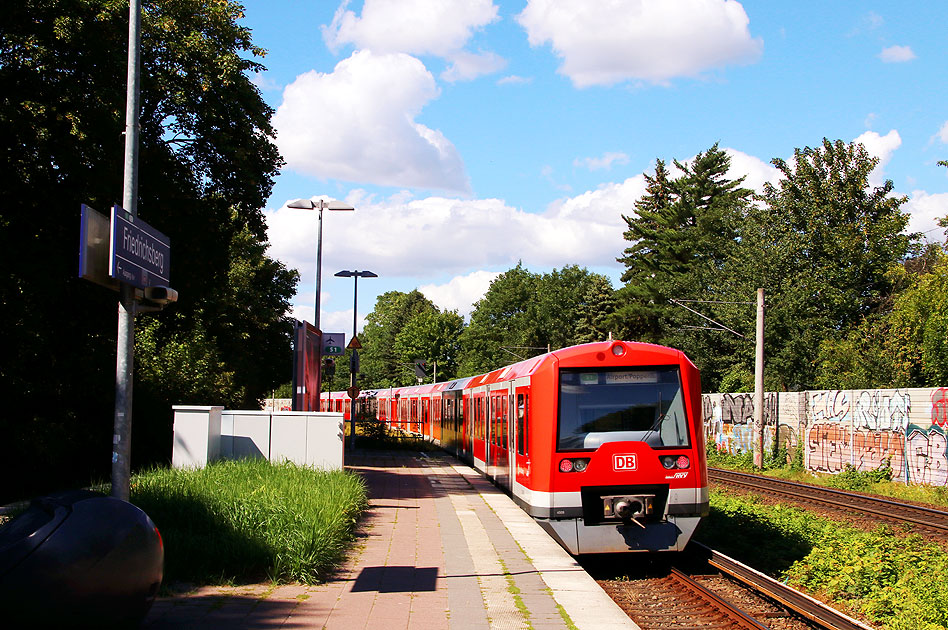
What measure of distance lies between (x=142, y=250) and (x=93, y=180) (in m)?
11.1

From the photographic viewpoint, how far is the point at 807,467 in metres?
27.5

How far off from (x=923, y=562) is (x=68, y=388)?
60.5 ft

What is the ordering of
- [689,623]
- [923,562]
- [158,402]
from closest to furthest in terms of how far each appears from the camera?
[689,623] < [923,562] < [158,402]

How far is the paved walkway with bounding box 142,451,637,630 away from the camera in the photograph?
7.40 meters

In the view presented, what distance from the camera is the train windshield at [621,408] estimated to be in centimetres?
1115

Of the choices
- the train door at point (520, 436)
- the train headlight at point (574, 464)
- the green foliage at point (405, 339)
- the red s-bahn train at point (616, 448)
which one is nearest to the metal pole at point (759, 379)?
the train door at point (520, 436)

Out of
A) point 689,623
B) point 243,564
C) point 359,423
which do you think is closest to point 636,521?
point 689,623

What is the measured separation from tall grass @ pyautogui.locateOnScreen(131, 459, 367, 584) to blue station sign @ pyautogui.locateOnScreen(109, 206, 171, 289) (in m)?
2.70

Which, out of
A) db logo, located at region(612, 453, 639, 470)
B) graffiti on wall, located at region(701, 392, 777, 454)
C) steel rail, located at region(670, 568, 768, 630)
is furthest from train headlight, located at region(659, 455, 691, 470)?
graffiti on wall, located at region(701, 392, 777, 454)

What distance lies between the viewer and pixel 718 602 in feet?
29.9

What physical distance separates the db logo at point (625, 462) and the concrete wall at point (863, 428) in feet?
43.6

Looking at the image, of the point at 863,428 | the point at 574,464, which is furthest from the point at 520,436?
the point at 863,428

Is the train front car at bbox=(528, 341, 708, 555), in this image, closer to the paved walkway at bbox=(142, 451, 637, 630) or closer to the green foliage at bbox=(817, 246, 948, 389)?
the paved walkway at bbox=(142, 451, 637, 630)

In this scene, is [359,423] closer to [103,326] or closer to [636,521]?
[103,326]
